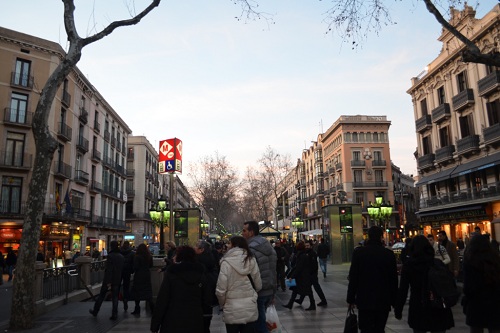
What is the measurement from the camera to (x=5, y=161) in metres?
28.1

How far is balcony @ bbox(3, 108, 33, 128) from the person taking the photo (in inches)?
1123

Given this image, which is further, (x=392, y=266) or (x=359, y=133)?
(x=359, y=133)

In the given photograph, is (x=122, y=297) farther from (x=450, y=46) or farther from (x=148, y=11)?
(x=450, y=46)

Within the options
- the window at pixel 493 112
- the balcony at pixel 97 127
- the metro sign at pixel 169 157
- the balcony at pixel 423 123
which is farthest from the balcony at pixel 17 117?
the window at pixel 493 112

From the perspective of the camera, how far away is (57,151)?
32.6 meters

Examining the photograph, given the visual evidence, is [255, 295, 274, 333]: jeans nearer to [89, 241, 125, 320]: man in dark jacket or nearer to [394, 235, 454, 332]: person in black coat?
[394, 235, 454, 332]: person in black coat

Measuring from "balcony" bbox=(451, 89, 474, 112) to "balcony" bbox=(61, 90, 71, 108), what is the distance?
99.1 feet

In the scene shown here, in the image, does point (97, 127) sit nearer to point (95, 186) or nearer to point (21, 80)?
point (95, 186)

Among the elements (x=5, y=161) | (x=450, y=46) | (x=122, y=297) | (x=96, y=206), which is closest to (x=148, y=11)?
(x=122, y=297)

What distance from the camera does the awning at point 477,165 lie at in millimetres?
23109

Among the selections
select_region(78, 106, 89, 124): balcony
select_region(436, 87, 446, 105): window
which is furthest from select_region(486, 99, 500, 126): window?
select_region(78, 106, 89, 124): balcony

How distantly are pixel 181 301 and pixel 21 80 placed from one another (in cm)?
3127

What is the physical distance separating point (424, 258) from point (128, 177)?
183 ft

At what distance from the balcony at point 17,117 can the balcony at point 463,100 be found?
3079cm
